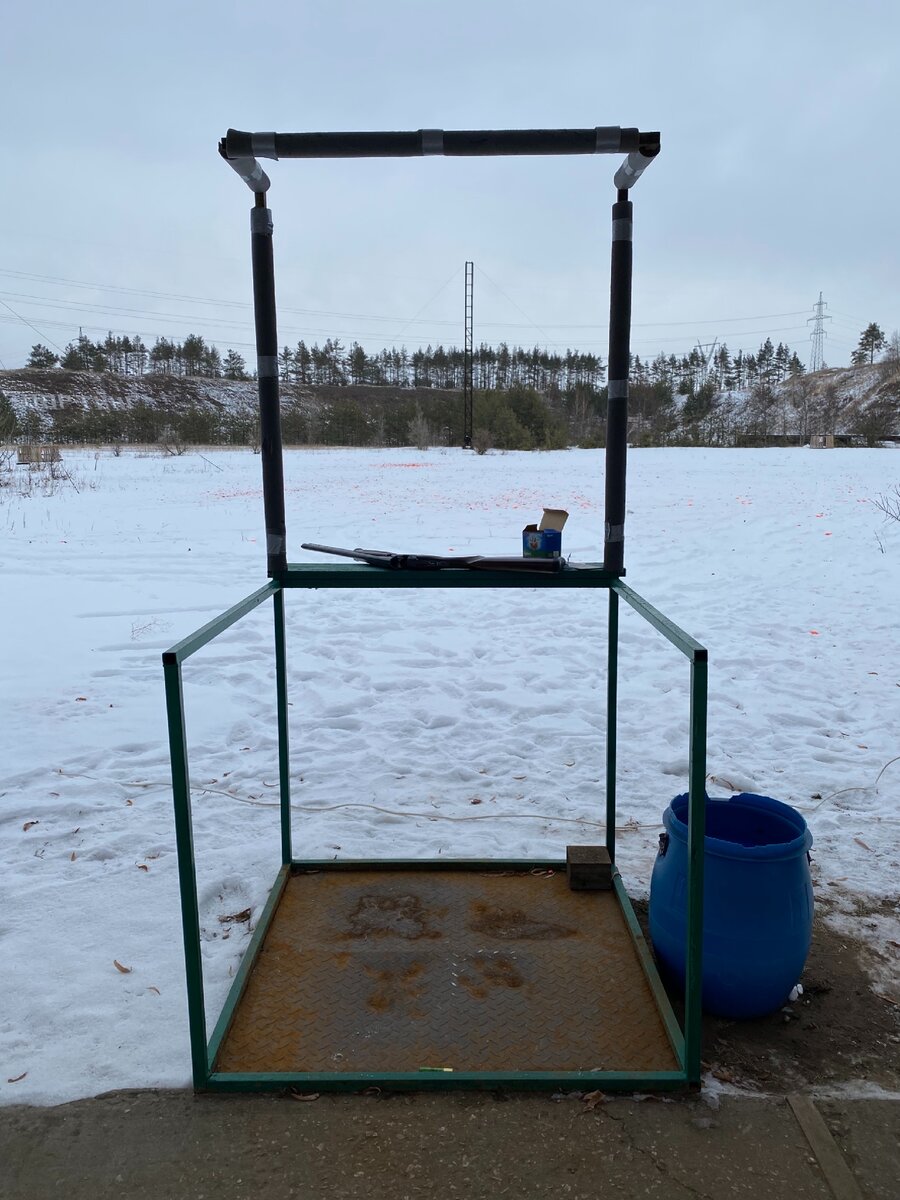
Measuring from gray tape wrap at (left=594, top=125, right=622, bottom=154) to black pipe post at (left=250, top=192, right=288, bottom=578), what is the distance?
3.33 feet

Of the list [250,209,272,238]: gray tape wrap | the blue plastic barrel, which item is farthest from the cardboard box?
[250,209,272,238]: gray tape wrap

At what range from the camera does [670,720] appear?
459 cm

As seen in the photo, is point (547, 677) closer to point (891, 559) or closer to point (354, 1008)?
point (354, 1008)

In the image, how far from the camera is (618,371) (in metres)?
2.65

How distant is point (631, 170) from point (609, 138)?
0.13m

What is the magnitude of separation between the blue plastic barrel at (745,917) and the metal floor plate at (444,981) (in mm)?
234

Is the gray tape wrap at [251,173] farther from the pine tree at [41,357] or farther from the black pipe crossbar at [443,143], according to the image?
the pine tree at [41,357]

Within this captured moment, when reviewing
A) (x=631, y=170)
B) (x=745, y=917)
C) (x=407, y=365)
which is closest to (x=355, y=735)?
(x=745, y=917)

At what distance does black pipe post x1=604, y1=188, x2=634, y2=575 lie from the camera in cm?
263

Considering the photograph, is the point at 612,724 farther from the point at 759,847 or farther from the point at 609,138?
the point at 609,138

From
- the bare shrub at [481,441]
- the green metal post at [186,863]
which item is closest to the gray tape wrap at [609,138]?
the green metal post at [186,863]

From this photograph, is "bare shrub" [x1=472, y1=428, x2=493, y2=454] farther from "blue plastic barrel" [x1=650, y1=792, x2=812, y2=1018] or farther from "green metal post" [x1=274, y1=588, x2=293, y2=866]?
"blue plastic barrel" [x1=650, y1=792, x2=812, y2=1018]

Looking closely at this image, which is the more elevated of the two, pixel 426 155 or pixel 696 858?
pixel 426 155

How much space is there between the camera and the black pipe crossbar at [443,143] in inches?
96.0
